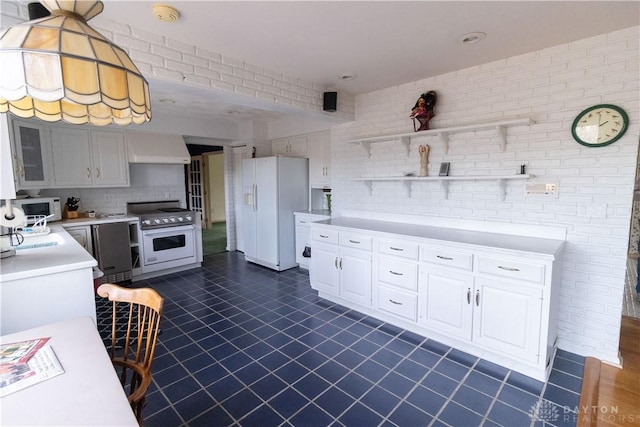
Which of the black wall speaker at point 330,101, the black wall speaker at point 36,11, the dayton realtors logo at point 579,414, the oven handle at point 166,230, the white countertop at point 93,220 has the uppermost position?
the black wall speaker at point 330,101

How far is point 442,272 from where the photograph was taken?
8.59 feet

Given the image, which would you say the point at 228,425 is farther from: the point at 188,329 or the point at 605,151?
the point at 605,151

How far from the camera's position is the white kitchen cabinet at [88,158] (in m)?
3.87

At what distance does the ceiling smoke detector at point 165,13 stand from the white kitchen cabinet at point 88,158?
9.30 ft

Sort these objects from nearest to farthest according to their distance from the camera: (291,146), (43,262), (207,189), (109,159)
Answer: (43,262), (109,159), (291,146), (207,189)

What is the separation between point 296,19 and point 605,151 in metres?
2.41

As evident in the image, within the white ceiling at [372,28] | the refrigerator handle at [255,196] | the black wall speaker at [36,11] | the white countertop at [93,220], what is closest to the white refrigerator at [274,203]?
the refrigerator handle at [255,196]

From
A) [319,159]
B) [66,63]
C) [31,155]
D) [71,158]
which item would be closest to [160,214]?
[71,158]

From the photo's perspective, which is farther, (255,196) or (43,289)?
(255,196)

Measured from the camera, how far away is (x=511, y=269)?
7.43 ft

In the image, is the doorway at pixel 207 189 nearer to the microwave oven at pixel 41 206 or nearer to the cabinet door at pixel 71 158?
the cabinet door at pixel 71 158

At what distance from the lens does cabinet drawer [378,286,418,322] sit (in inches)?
112

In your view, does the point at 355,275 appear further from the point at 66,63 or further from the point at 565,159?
the point at 66,63

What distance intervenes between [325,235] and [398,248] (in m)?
0.92
